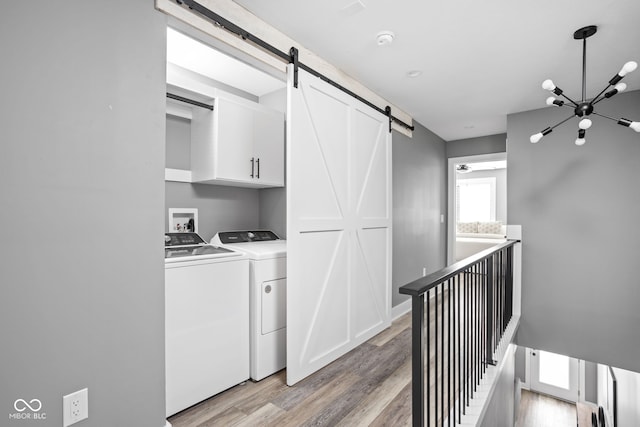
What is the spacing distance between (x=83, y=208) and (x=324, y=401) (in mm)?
1800

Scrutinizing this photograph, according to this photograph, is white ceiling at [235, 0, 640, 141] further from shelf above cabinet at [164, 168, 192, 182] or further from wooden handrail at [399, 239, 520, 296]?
wooden handrail at [399, 239, 520, 296]

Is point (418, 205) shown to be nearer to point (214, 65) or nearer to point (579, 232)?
point (579, 232)

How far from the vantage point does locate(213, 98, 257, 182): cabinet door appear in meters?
2.52

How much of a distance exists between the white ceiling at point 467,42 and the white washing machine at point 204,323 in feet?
5.48

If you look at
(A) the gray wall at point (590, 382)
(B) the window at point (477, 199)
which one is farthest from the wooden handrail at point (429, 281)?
(B) the window at point (477, 199)

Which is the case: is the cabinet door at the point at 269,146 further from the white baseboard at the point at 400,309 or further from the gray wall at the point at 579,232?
the gray wall at the point at 579,232

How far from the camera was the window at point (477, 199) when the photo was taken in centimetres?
920

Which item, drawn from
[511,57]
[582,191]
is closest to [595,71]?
[511,57]

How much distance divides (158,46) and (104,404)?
1.74 meters

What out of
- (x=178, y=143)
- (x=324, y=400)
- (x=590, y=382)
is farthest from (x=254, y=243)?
(x=590, y=382)

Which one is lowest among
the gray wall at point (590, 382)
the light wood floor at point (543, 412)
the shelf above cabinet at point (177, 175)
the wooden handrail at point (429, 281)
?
the light wood floor at point (543, 412)

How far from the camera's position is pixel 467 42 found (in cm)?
228

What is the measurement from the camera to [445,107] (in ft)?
12.1

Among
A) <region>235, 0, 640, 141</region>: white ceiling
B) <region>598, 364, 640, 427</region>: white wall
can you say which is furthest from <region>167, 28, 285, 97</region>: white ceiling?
<region>598, 364, 640, 427</region>: white wall
